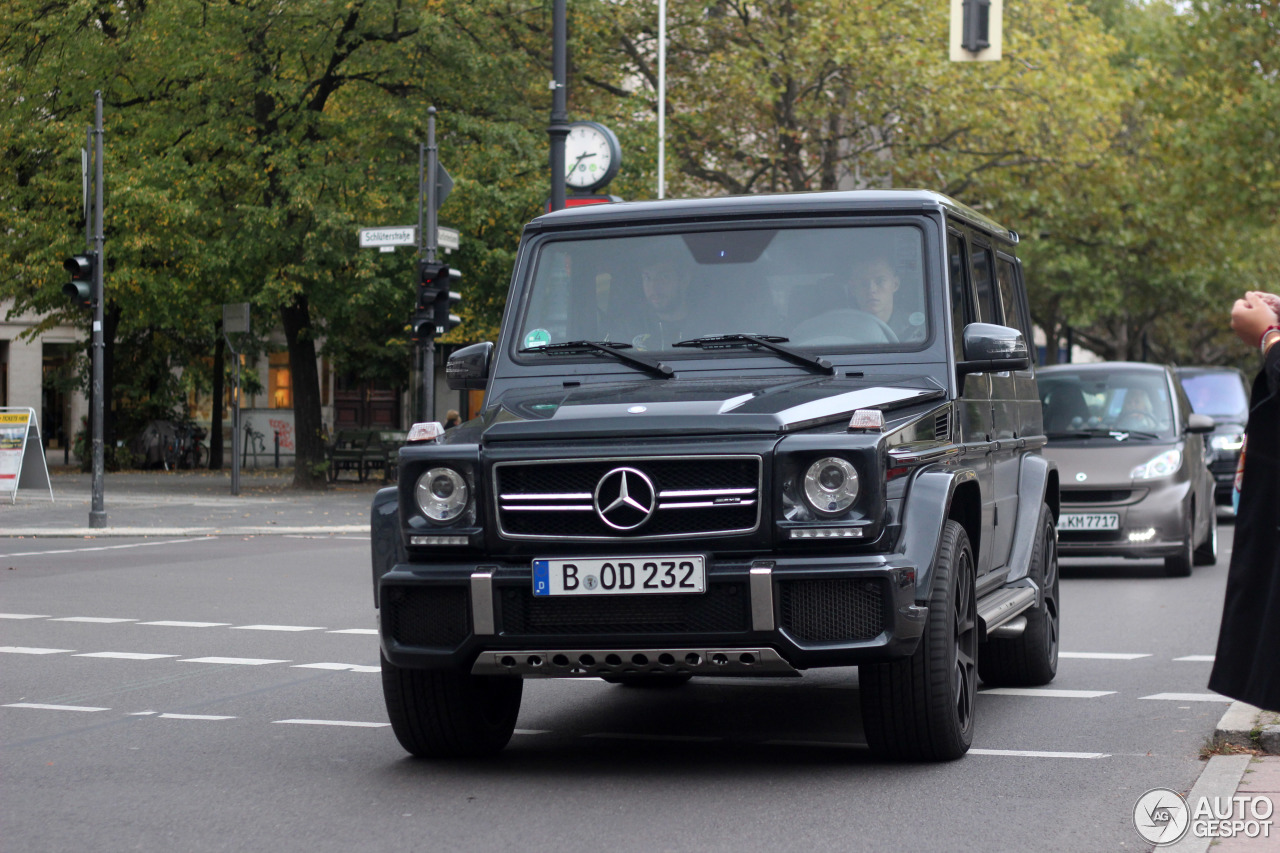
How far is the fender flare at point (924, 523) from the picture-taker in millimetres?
5934

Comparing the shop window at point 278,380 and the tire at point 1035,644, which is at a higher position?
the shop window at point 278,380

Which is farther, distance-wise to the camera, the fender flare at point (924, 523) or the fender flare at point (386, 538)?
the fender flare at point (386, 538)

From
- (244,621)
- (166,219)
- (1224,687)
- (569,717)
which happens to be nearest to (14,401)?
(166,219)

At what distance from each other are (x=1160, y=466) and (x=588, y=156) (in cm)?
Result: 1019

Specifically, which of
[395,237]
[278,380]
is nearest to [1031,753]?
[395,237]

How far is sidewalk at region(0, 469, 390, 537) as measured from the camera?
22.1 metres

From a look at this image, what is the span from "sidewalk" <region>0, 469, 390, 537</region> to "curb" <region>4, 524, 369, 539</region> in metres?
0.01

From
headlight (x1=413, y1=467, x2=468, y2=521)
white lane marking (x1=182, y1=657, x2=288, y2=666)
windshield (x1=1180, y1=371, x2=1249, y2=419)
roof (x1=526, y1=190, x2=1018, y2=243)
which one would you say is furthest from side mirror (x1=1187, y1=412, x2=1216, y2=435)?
headlight (x1=413, y1=467, x2=468, y2=521)

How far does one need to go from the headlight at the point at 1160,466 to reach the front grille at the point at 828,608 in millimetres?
10076

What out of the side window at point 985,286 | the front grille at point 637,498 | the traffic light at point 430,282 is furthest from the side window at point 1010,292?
the traffic light at point 430,282

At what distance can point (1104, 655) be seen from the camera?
1019 centimetres

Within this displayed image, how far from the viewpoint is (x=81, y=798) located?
20.1 ft

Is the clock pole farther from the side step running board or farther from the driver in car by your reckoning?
the driver in car

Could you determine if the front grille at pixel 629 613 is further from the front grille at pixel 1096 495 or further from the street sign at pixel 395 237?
the street sign at pixel 395 237
